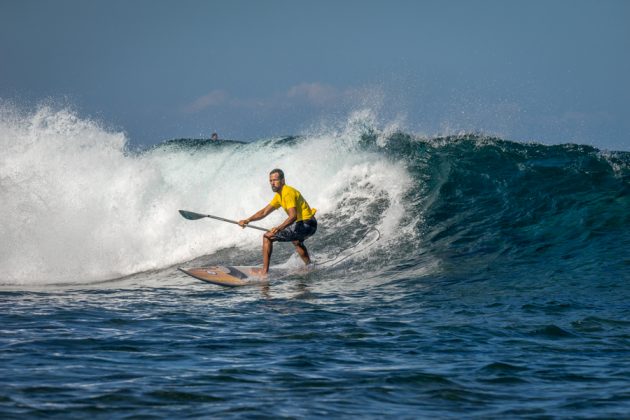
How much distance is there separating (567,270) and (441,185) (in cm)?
483

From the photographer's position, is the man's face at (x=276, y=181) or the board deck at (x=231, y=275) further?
the man's face at (x=276, y=181)

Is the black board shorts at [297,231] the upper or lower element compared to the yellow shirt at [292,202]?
lower

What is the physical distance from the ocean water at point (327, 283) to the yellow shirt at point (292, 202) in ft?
3.11

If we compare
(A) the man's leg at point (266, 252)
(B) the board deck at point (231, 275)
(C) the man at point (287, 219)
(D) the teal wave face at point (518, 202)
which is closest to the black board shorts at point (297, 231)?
(C) the man at point (287, 219)

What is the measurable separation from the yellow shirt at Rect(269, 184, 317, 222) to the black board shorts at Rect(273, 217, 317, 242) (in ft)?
0.24

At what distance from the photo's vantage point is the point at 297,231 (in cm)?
1091

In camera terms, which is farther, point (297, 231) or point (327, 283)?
point (297, 231)

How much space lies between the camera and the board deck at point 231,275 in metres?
10.4

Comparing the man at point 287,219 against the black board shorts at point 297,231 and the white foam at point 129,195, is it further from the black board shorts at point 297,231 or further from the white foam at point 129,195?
the white foam at point 129,195

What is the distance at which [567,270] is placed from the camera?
1012cm

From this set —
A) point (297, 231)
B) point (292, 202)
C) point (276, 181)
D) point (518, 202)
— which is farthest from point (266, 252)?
point (518, 202)

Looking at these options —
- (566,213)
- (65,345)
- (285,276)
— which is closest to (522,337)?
(65,345)

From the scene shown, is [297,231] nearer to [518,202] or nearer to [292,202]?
[292,202]

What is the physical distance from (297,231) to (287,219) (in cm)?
32
